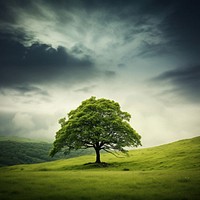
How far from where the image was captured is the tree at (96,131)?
47.4m

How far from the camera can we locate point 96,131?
4684 cm

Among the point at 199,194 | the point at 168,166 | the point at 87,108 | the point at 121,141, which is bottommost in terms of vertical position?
the point at 199,194

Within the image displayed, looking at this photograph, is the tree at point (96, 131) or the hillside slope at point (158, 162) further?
the tree at point (96, 131)

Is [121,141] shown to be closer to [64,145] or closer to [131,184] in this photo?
[64,145]

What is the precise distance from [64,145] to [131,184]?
28715 millimetres

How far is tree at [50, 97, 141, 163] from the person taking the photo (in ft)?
156

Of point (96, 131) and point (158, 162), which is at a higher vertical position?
point (96, 131)

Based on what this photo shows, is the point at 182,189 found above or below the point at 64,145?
below

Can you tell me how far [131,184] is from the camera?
2277 cm

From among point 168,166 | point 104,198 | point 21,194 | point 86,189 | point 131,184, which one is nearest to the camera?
point 104,198

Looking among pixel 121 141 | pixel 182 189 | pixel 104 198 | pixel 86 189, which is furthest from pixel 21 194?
pixel 121 141

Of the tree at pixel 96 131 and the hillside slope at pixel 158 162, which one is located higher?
the tree at pixel 96 131

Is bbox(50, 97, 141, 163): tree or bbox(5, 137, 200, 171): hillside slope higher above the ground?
bbox(50, 97, 141, 163): tree

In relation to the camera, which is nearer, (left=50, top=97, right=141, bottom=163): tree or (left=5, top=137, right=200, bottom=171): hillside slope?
(left=5, top=137, right=200, bottom=171): hillside slope
